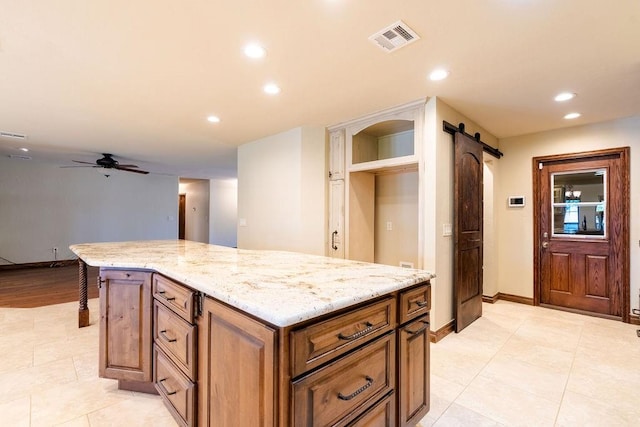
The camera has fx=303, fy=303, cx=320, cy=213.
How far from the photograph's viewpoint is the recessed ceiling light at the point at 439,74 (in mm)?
2518

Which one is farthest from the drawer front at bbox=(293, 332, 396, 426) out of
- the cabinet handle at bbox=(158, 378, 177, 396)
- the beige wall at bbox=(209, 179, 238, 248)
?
the beige wall at bbox=(209, 179, 238, 248)

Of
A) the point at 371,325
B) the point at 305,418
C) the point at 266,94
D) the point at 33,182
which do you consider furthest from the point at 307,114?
the point at 33,182

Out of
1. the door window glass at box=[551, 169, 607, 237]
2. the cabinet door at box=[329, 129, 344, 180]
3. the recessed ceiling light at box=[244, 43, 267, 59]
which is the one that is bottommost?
the door window glass at box=[551, 169, 607, 237]

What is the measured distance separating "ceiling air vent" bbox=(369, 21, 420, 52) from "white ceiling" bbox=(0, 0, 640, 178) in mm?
47

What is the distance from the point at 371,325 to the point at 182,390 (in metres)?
1.07

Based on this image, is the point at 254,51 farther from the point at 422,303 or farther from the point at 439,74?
the point at 422,303

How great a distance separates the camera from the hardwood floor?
4.32 metres

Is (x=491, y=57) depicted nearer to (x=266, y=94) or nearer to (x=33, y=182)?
(x=266, y=94)

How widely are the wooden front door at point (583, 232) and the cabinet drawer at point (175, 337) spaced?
14.9 ft

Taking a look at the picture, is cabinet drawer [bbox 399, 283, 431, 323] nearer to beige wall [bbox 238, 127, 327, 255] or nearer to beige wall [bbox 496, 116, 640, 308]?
beige wall [bbox 238, 127, 327, 255]

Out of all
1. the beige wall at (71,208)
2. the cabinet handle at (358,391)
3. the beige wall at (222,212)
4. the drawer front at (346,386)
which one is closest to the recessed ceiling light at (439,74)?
the drawer front at (346,386)

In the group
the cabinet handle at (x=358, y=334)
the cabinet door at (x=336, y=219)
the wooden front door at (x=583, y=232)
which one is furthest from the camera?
the cabinet door at (x=336, y=219)

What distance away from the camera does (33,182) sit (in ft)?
22.7

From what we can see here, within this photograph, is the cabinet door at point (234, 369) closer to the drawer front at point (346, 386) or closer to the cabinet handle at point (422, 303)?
the drawer front at point (346, 386)
